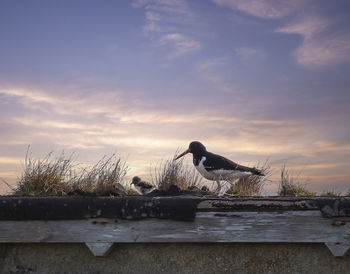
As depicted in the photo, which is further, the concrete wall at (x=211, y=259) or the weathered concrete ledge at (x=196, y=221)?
the concrete wall at (x=211, y=259)

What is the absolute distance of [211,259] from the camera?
5227mm

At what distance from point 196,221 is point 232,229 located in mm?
463

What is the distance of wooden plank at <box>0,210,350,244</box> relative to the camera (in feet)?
16.5

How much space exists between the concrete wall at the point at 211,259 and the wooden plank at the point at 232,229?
18cm

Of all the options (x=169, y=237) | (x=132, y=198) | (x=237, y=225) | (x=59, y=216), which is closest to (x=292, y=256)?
(x=237, y=225)

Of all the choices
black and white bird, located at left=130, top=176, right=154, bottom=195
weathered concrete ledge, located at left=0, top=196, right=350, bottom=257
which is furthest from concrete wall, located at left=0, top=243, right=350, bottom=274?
black and white bird, located at left=130, top=176, right=154, bottom=195

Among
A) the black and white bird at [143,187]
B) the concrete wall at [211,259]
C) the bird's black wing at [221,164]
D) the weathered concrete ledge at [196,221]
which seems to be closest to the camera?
the weathered concrete ledge at [196,221]

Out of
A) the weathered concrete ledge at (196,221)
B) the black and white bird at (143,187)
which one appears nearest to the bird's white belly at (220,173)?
the black and white bird at (143,187)

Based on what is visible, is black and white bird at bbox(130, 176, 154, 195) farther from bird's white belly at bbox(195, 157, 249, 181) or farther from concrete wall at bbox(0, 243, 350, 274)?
concrete wall at bbox(0, 243, 350, 274)

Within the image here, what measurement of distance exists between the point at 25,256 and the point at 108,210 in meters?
1.49

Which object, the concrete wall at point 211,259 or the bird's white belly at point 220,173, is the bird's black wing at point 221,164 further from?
the concrete wall at point 211,259

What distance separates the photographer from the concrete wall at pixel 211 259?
16.9ft

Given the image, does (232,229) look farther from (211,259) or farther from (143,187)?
(143,187)

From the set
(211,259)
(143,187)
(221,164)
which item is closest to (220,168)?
(221,164)
